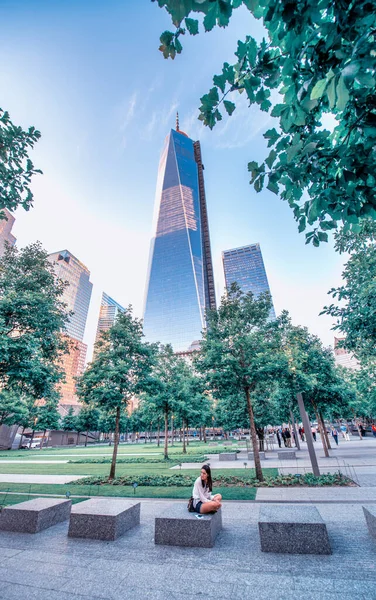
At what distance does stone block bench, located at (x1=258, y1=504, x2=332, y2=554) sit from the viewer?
454 centimetres

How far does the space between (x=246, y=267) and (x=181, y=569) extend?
17662 cm

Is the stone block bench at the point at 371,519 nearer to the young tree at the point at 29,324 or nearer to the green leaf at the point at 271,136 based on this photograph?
the green leaf at the point at 271,136

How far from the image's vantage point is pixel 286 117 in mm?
2414

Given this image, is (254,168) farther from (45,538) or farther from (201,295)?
(201,295)

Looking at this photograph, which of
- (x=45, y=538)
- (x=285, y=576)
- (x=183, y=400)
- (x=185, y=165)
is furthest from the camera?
(x=185, y=165)

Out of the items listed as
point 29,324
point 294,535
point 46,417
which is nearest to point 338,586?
point 294,535

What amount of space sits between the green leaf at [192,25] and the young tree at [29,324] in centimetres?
845

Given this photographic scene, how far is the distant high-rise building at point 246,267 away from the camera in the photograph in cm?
16575

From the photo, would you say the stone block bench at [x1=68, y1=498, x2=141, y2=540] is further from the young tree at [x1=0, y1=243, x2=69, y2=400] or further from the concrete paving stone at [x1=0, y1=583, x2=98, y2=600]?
the young tree at [x1=0, y1=243, x2=69, y2=400]

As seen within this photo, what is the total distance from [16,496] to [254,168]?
40.5ft

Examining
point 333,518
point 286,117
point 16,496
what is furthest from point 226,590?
point 16,496

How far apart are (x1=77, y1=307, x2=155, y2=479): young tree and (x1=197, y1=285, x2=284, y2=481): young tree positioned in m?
3.51

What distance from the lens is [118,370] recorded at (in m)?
13.8

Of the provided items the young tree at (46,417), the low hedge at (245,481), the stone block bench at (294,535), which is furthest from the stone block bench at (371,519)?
the young tree at (46,417)
